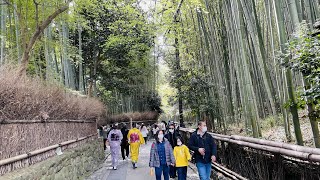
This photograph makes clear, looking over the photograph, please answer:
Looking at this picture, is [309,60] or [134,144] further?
[134,144]

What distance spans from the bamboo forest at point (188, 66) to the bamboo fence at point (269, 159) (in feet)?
0.08

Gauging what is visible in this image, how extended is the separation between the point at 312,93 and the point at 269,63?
7201 millimetres

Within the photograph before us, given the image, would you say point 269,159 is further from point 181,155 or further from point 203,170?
point 181,155

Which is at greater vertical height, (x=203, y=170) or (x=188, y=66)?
(x=188, y=66)

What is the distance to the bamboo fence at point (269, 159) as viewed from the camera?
2.78m

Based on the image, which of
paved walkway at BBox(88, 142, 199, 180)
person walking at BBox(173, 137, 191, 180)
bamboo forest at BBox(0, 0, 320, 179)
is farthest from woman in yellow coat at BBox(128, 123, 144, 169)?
person walking at BBox(173, 137, 191, 180)

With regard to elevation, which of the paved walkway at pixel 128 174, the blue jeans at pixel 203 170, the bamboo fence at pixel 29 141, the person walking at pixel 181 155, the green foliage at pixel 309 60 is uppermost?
the green foliage at pixel 309 60

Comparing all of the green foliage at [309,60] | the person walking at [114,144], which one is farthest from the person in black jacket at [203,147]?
the person walking at [114,144]

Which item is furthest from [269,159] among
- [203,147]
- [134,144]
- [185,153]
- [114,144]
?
[114,144]

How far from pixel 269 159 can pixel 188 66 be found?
8022 mm

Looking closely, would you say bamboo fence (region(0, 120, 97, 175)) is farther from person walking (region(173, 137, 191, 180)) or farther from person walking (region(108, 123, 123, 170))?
person walking (region(173, 137, 191, 180))

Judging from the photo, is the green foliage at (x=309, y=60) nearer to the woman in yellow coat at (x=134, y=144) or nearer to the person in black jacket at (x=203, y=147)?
the person in black jacket at (x=203, y=147)

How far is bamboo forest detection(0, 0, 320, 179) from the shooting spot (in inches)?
148

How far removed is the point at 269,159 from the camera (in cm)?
365
